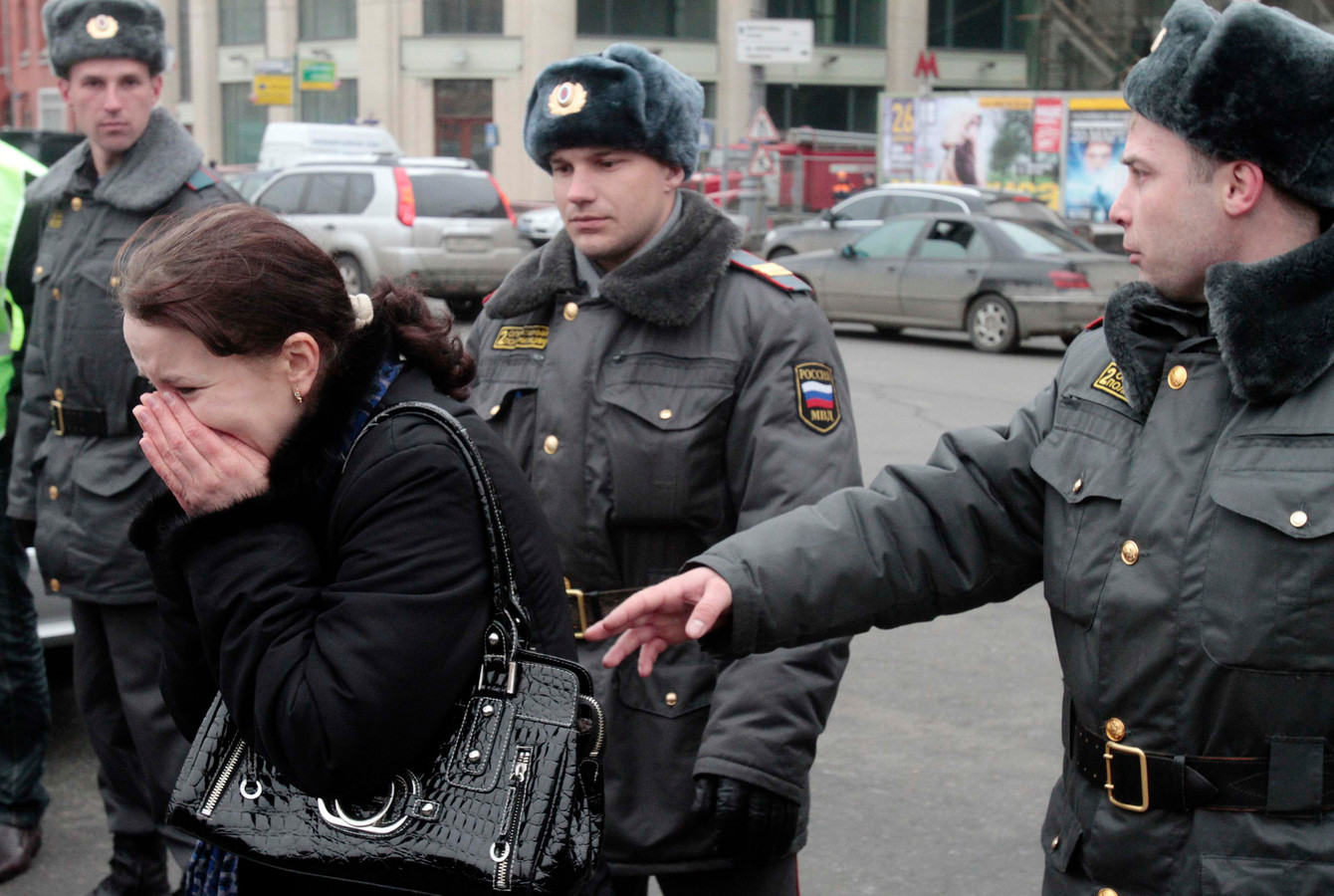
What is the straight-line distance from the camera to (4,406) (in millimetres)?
4086

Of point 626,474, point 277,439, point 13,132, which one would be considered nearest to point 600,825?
point 277,439

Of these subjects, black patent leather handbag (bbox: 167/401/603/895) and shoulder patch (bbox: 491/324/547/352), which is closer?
black patent leather handbag (bbox: 167/401/603/895)

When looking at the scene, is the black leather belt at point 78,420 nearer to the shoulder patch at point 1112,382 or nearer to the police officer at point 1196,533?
the police officer at point 1196,533

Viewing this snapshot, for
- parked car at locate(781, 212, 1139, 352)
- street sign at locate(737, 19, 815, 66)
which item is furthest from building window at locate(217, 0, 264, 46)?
parked car at locate(781, 212, 1139, 352)

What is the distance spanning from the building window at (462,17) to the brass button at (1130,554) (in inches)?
1701

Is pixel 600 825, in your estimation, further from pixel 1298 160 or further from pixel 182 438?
pixel 1298 160

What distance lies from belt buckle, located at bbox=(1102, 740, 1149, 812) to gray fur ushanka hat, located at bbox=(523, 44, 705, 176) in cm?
147

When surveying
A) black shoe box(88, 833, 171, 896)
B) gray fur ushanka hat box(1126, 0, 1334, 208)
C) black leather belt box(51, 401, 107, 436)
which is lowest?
black shoe box(88, 833, 171, 896)

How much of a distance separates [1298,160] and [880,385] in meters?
11.1

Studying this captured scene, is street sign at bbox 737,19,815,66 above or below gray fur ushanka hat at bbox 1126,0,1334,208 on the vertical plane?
above

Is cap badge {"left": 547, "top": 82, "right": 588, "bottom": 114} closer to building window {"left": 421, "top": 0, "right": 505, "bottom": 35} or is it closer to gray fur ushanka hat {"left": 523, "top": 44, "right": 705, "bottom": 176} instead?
gray fur ushanka hat {"left": 523, "top": 44, "right": 705, "bottom": 176}

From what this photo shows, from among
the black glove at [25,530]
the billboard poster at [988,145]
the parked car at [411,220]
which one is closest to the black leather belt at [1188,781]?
the black glove at [25,530]

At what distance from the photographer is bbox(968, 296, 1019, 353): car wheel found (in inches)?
592

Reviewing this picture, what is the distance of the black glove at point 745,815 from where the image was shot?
2.49 m
